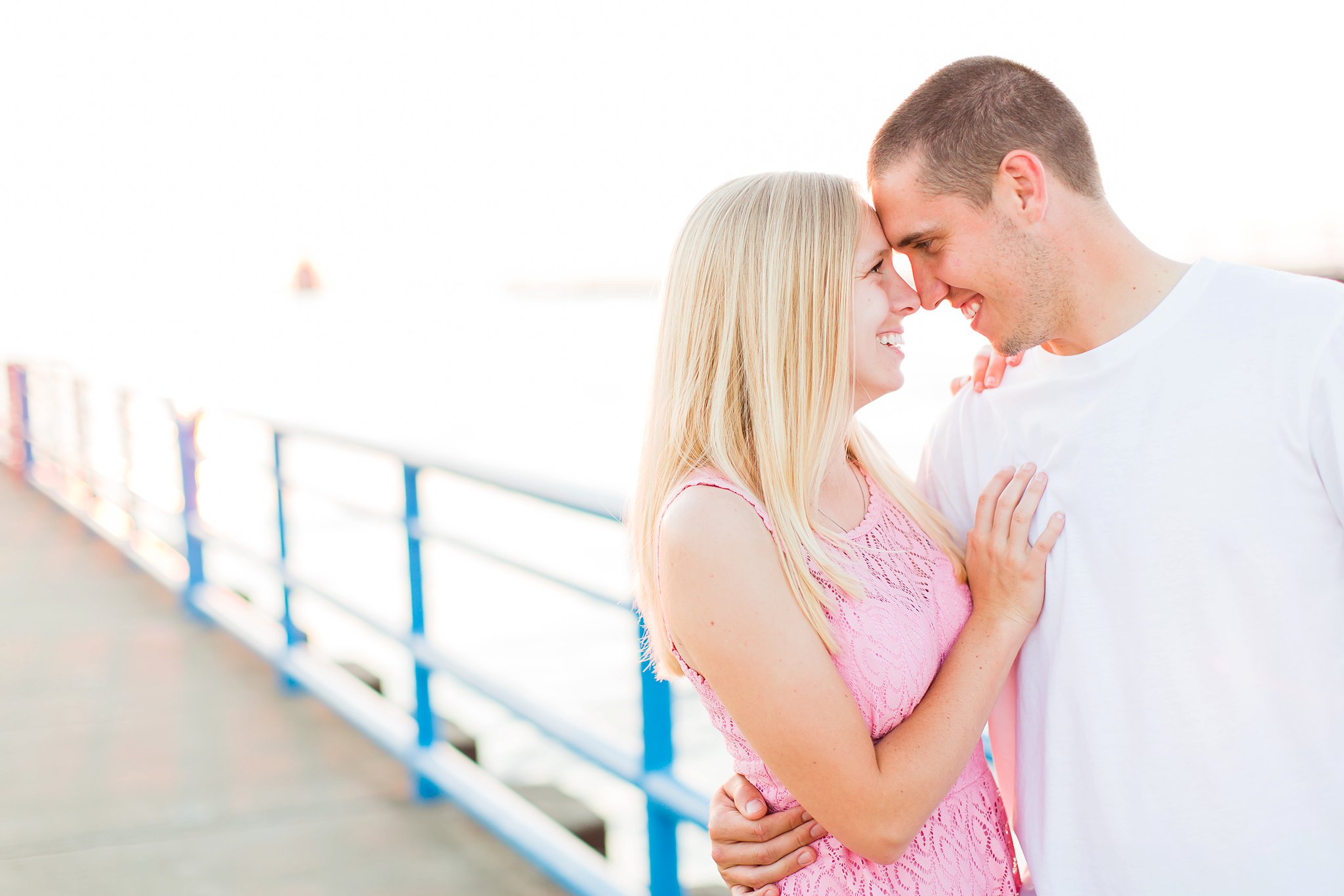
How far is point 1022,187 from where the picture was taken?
67.6 inches

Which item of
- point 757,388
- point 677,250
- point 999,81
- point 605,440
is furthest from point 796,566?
point 605,440

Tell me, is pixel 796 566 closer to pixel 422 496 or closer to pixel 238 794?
pixel 422 496

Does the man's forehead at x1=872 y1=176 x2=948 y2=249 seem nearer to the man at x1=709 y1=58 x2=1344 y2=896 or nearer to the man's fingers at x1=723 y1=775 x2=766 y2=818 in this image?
the man at x1=709 y1=58 x2=1344 y2=896

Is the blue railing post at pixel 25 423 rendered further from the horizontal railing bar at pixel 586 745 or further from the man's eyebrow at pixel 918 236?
the man's eyebrow at pixel 918 236

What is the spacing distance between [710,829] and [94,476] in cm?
740

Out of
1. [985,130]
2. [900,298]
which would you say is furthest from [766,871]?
[985,130]

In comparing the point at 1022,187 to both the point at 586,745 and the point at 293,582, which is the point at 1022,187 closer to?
the point at 586,745

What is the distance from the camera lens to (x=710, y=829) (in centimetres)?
183

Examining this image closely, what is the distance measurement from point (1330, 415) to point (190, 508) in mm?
5578

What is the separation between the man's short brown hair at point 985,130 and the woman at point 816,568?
13 centimetres

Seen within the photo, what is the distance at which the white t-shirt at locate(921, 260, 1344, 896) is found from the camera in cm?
149

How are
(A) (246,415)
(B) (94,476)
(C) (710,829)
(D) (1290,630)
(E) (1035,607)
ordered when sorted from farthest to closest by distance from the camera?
(B) (94,476)
(A) (246,415)
(C) (710,829)
(E) (1035,607)
(D) (1290,630)

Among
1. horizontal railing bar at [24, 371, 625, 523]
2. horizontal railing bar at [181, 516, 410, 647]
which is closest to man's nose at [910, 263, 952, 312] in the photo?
horizontal railing bar at [24, 371, 625, 523]

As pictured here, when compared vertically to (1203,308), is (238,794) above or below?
below
